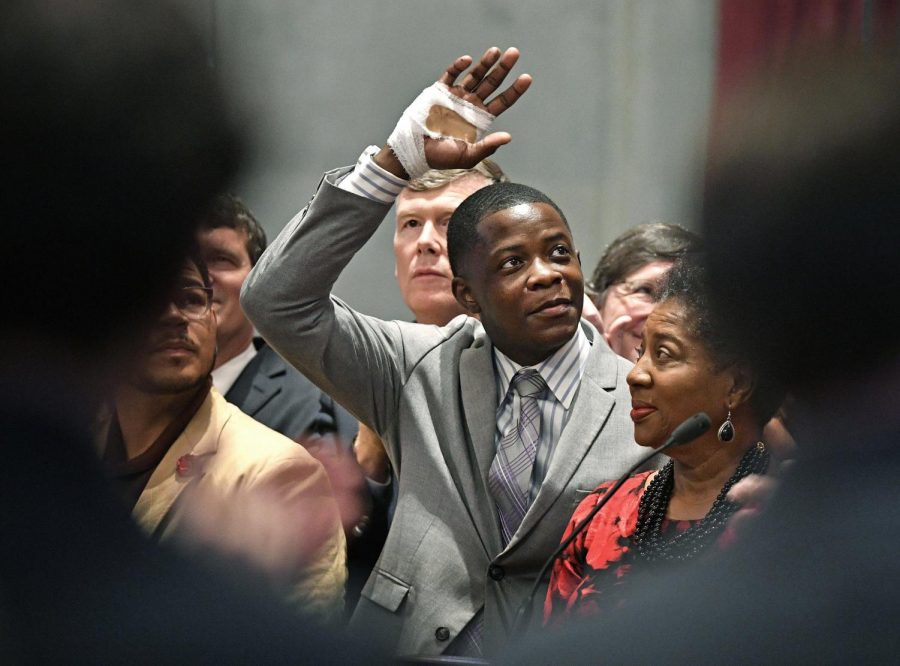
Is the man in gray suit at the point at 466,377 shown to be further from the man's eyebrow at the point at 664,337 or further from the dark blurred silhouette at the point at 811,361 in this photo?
the dark blurred silhouette at the point at 811,361

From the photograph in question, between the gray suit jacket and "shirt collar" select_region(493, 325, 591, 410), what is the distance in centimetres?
2

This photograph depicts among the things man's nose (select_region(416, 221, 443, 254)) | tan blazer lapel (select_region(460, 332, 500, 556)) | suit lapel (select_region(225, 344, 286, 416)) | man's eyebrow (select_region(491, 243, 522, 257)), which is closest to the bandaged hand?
man's eyebrow (select_region(491, 243, 522, 257))

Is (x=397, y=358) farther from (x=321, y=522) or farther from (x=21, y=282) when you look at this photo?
(x=21, y=282)

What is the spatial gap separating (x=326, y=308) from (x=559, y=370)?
40 centimetres

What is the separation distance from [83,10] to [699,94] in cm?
32

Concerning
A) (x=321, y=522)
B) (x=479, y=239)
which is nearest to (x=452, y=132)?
(x=479, y=239)

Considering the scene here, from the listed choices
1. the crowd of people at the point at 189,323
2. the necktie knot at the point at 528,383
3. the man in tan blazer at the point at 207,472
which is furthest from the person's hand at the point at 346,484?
the crowd of people at the point at 189,323

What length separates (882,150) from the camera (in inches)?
19.8

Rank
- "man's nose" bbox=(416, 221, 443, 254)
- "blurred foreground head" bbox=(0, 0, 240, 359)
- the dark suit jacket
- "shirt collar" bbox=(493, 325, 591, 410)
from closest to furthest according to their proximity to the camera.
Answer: "blurred foreground head" bbox=(0, 0, 240, 359), "shirt collar" bbox=(493, 325, 591, 410), the dark suit jacket, "man's nose" bbox=(416, 221, 443, 254)

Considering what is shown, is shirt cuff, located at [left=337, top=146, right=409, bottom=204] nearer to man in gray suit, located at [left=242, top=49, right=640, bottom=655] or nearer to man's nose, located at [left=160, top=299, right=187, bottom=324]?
man in gray suit, located at [left=242, top=49, right=640, bottom=655]

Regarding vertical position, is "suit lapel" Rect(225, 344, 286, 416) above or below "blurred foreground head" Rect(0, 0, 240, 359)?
below

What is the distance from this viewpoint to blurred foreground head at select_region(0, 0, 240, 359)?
1.53 feet

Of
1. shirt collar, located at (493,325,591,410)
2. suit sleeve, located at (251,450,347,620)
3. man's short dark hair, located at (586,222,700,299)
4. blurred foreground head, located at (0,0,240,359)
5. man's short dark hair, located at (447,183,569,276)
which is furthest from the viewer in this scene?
man's short dark hair, located at (586,222,700,299)

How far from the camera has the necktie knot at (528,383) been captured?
2.08 m
